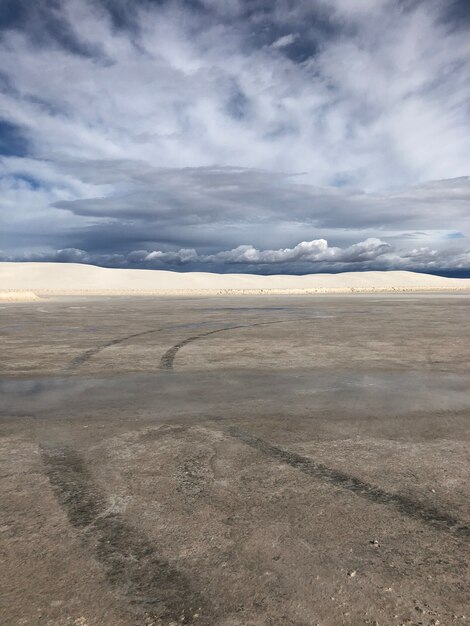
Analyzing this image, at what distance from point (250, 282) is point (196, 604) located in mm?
110579

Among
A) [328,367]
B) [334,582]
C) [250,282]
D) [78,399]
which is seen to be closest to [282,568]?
[334,582]

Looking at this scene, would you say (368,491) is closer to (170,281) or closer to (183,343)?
(183,343)

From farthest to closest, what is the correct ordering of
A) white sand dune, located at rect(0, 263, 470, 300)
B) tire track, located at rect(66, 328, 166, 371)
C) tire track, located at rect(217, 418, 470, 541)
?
white sand dune, located at rect(0, 263, 470, 300) < tire track, located at rect(66, 328, 166, 371) < tire track, located at rect(217, 418, 470, 541)

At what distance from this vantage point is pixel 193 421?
5395mm

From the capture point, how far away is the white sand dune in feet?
269

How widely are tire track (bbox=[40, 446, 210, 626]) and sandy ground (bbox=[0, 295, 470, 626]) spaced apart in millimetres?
11

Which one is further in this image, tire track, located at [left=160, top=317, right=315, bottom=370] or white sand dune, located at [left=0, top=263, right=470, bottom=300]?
white sand dune, located at [left=0, top=263, right=470, bottom=300]

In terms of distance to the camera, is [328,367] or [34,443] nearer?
[34,443]

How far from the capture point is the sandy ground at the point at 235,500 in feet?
7.90

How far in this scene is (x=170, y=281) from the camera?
100 meters

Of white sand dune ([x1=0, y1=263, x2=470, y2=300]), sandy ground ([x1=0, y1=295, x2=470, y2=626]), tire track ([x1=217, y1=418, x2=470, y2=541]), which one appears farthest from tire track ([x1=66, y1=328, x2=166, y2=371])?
white sand dune ([x1=0, y1=263, x2=470, y2=300])

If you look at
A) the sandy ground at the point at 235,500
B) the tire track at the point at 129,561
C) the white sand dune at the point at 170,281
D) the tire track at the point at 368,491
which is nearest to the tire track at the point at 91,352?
the sandy ground at the point at 235,500

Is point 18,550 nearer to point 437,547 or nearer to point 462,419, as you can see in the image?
point 437,547

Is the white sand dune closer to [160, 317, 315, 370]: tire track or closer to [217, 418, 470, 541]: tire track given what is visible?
[160, 317, 315, 370]: tire track
